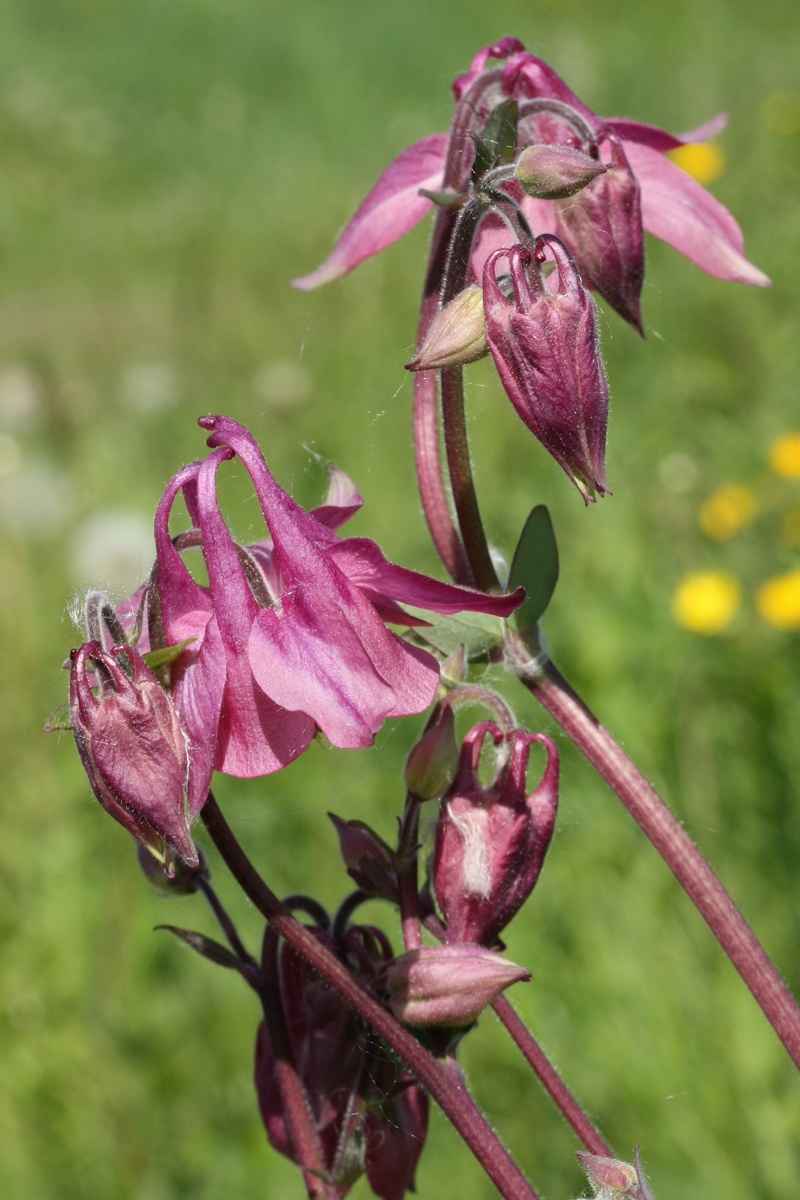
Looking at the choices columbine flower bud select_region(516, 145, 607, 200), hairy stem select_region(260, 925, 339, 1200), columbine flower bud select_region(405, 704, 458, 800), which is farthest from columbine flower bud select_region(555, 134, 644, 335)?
hairy stem select_region(260, 925, 339, 1200)

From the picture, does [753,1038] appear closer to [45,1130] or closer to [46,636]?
[45,1130]

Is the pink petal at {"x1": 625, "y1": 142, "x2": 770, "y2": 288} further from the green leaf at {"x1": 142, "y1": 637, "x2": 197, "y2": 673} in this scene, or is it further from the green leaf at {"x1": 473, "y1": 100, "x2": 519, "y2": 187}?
the green leaf at {"x1": 142, "y1": 637, "x2": 197, "y2": 673}

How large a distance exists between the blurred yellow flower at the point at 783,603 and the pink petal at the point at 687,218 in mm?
1720

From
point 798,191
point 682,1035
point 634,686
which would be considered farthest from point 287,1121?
point 798,191

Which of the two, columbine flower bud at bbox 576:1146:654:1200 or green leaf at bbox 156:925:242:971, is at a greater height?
green leaf at bbox 156:925:242:971

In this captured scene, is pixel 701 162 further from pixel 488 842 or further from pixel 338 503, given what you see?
pixel 488 842

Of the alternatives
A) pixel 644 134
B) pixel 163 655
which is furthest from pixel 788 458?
pixel 163 655

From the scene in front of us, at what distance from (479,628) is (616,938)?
146 cm

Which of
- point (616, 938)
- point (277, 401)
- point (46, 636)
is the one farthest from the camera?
point (277, 401)

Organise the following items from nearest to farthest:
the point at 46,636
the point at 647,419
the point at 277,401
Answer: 1. the point at 46,636
2. the point at 647,419
3. the point at 277,401

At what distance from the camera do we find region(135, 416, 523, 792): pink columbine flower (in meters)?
0.86

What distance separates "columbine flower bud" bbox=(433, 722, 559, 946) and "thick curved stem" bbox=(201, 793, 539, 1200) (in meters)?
0.12

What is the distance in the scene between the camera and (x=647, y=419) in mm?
3986

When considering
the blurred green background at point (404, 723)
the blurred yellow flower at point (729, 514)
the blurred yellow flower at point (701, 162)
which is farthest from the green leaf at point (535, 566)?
the blurred yellow flower at point (701, 162)
